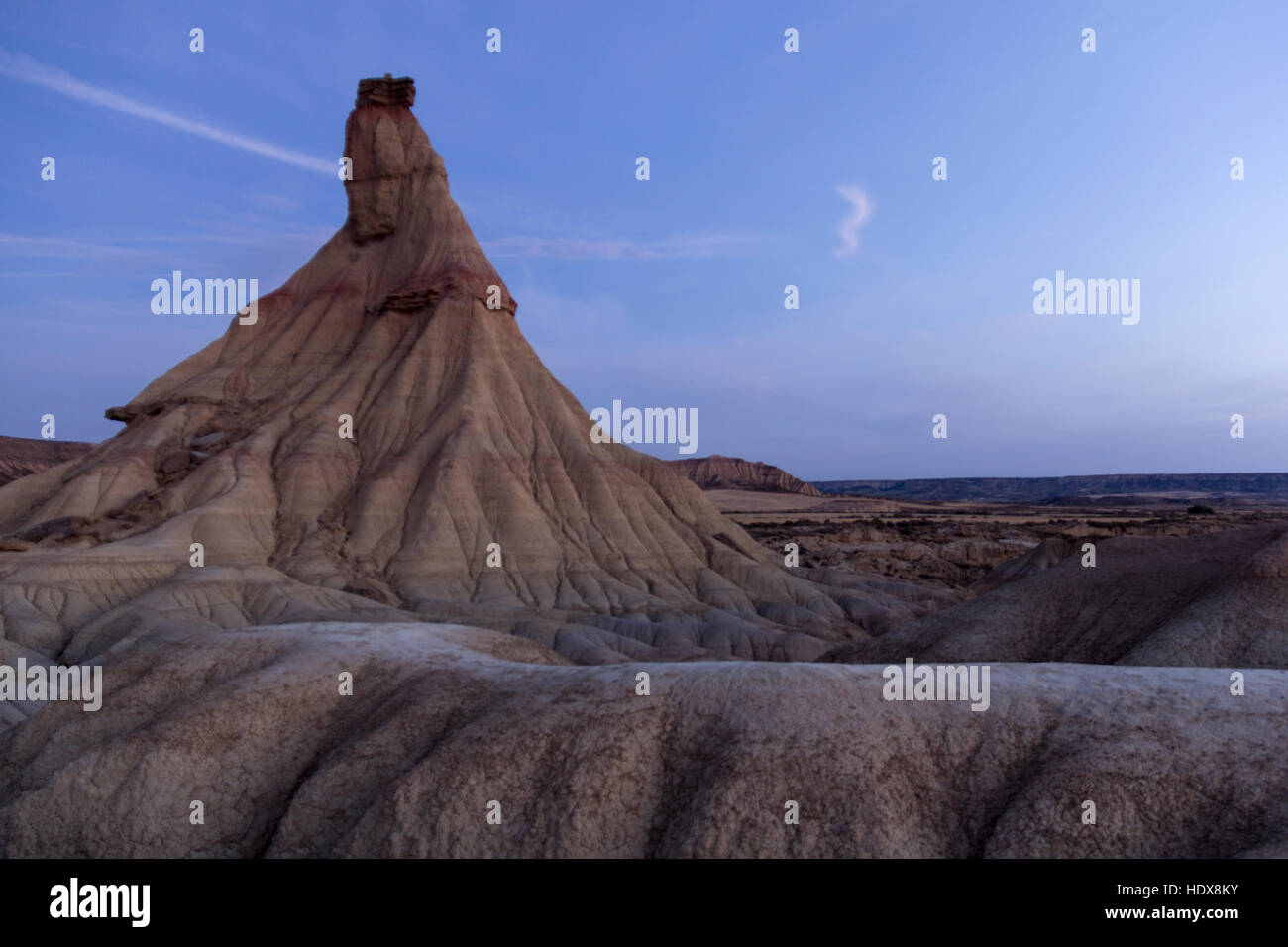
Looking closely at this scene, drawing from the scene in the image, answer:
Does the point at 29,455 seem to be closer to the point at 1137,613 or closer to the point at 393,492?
the point at 393,492

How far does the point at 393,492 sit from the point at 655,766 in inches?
1462

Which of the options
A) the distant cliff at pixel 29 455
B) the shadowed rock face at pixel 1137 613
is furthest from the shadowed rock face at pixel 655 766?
the distant cliff at pixel 29 455

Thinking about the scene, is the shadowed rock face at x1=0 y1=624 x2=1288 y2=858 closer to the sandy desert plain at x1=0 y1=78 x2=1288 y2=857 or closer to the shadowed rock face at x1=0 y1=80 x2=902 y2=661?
the sandy desert plain at x1=0 y1=78 x2=1288 y2=857

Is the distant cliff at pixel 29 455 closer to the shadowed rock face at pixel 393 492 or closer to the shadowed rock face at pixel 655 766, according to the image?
the shadowed rock face at pixel 393 492

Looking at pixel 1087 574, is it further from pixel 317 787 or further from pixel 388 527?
pixel 388 527

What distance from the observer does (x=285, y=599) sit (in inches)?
1449

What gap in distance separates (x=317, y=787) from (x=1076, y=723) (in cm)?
1089

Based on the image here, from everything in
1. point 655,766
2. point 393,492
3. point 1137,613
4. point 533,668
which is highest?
point 393,492

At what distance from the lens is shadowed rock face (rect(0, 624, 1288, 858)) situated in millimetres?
10445

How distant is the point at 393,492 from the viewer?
154ft

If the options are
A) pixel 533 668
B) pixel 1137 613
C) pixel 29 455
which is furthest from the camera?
pixel 29 455

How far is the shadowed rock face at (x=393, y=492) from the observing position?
37750 millimetres

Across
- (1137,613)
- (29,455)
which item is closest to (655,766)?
(1137,613)
